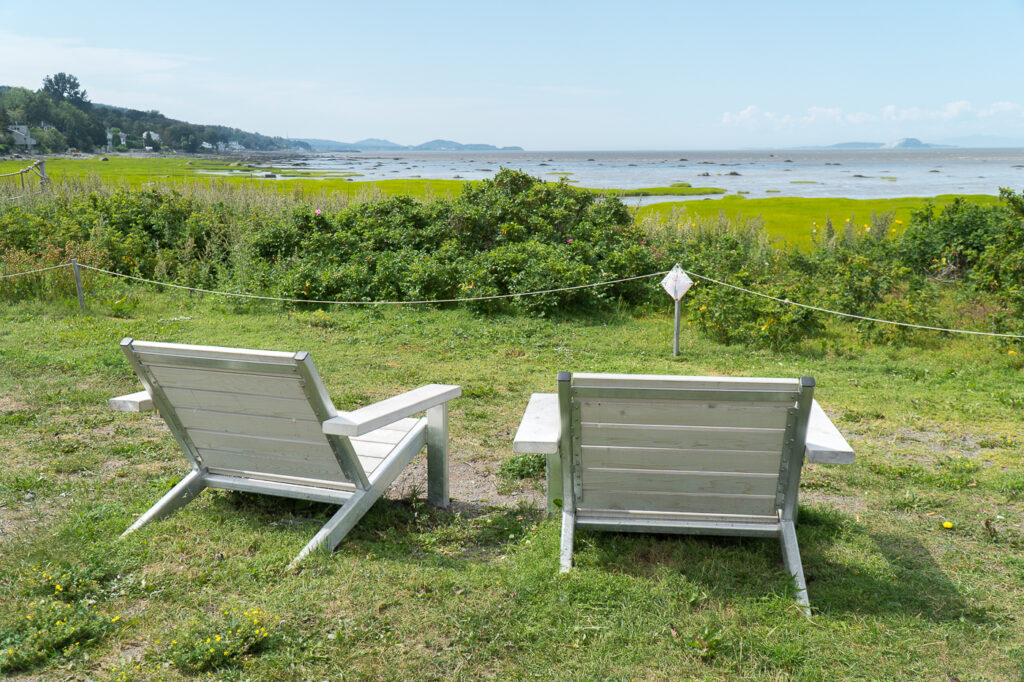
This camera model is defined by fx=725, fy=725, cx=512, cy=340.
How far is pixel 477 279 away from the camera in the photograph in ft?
32.5

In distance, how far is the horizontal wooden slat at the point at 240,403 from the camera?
10.3 feet

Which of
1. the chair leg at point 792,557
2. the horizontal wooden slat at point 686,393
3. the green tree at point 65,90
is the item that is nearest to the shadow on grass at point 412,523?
the horizontal wooden slat at point 686,393

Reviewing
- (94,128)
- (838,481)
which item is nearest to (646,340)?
(838,481)

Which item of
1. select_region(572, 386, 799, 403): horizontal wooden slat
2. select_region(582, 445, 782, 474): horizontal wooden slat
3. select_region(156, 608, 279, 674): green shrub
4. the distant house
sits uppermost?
the distant house

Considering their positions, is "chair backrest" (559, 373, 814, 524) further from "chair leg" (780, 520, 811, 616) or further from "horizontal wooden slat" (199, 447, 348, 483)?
"horizontal wooden slat" (199, 447, 348, 483)

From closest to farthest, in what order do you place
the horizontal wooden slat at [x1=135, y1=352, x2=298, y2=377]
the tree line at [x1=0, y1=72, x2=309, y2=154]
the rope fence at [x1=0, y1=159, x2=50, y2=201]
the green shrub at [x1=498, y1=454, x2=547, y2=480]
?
the horizontal wooden slat at [x1=135, y1=352, x2=298, y2=377] < the green shrub at [x1=498, y1=454, x2=547, y2=480] < the rope fence at [x1=0, y1=159, x2=50, y2=201] < the tree line at [x1=0, y1=72, x2=309, y2=154]

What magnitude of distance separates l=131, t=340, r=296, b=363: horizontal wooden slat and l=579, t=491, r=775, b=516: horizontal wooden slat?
1413 millimetres

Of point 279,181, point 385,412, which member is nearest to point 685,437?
point 385,412

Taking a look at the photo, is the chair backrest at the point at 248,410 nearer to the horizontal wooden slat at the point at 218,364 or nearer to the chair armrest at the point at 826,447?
the horizontal wooden slat at the point at 218,364

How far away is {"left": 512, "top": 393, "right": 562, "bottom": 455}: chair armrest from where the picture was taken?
291 centimetres

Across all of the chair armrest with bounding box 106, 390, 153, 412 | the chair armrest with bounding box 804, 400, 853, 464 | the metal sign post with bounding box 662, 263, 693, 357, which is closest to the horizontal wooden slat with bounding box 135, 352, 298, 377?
the chair armrest with bounding box 106, 390, 153, 412

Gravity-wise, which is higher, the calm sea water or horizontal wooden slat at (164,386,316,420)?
the calm sea water

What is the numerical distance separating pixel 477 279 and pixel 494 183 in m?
3.01

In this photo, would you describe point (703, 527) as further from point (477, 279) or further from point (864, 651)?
point (477, 279)
